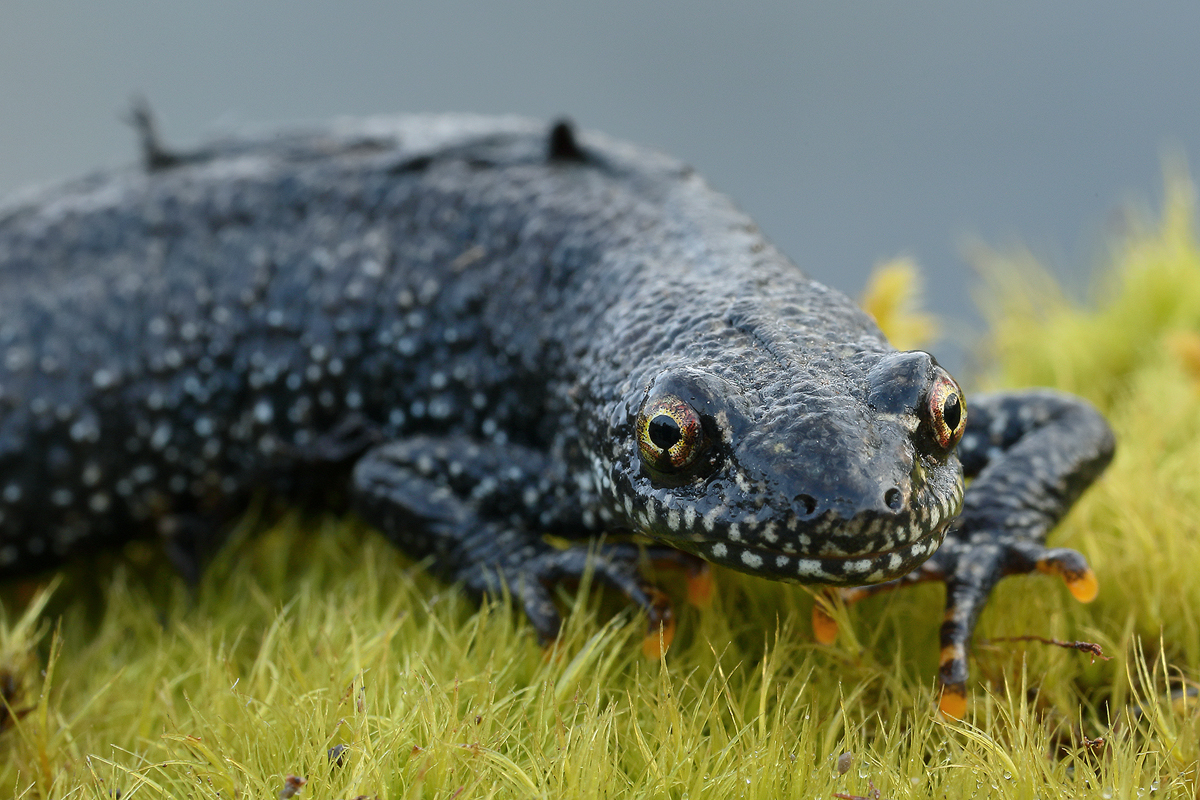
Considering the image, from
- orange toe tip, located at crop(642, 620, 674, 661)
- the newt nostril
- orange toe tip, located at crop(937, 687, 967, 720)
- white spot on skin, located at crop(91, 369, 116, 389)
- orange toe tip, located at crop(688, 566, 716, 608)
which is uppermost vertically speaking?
white spot on skin, located at crop(91, 369, 116, 389)

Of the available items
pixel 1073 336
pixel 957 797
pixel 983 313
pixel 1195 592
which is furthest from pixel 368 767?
pixel 983 313

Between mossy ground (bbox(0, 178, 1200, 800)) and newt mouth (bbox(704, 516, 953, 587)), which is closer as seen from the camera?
mossy ground (bbox(0, 178, 1200, 800))

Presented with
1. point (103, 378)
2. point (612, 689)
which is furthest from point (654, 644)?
point (103, 378)

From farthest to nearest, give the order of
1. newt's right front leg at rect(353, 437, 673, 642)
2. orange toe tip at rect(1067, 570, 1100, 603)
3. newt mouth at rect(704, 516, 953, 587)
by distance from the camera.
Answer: newt's right front leg at rect(353, 437, 673, 642)
orange toe tip at rect(1067, 570, 1100, 603)
newt mouth at rect(704, 516, 953, 587)

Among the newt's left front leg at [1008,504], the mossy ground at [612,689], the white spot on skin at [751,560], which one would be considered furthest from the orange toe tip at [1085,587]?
the white spot on skin at [751,560]

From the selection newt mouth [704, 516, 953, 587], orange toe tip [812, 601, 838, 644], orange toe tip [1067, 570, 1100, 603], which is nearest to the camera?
newt mouth [704, 516, 953, 587]

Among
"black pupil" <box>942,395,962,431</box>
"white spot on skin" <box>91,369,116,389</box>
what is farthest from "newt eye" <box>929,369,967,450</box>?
"white spot on skin" <box>91,369,116,389</box>

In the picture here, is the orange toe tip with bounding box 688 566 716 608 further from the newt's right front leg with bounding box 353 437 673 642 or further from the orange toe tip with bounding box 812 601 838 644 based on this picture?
the orange toe tip with bounding box 812 601 838 644
